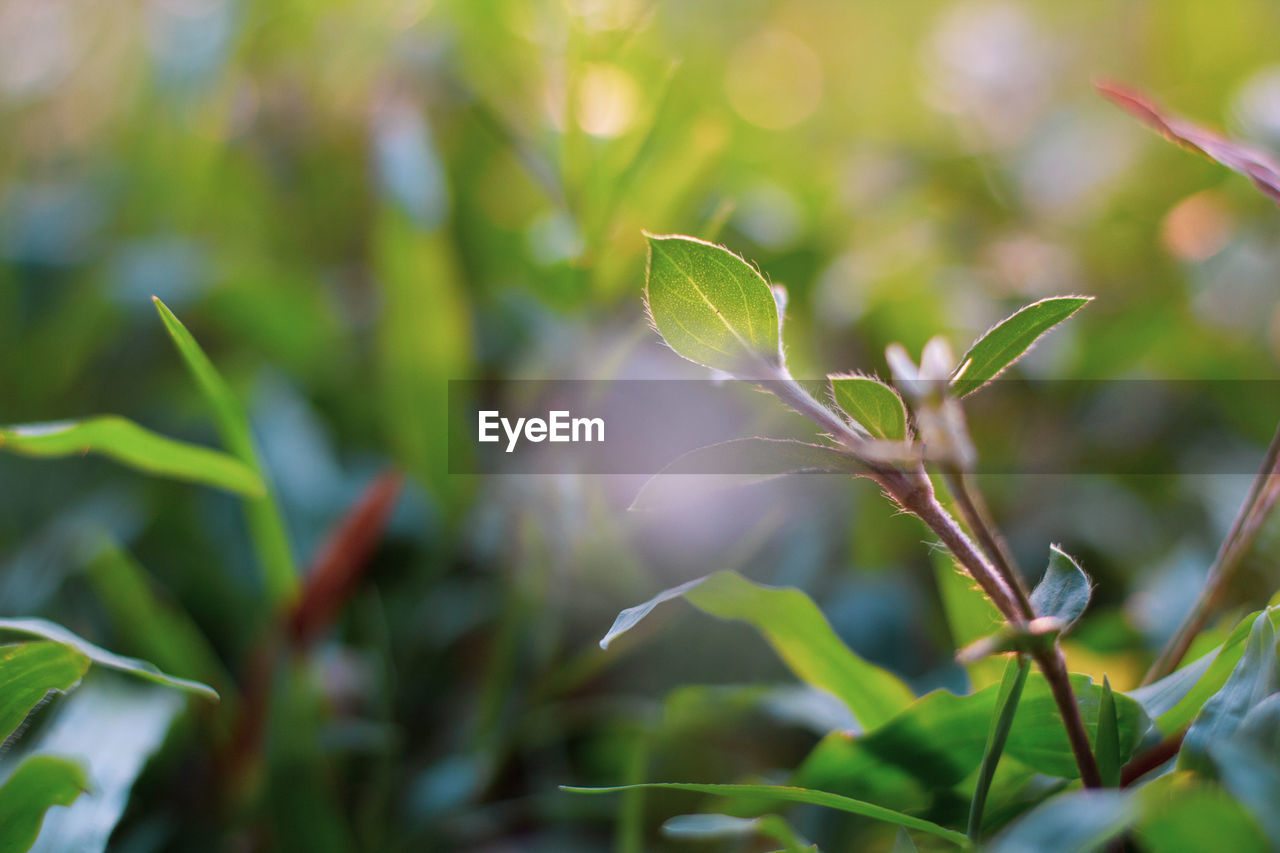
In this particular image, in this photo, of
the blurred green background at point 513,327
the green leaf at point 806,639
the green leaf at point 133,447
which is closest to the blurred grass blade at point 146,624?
the blurred green background at point 513,327

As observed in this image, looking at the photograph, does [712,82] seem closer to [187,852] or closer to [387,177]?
[387,177]

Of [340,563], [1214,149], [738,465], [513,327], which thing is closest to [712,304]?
[738,465]

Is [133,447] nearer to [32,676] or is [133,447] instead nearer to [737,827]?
[32,676]

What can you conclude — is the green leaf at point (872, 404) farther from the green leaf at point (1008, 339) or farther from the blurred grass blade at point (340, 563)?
the blurred grass blade at point (340, 563)

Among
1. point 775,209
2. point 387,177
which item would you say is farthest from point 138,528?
point 775,209

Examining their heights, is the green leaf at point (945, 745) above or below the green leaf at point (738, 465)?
below

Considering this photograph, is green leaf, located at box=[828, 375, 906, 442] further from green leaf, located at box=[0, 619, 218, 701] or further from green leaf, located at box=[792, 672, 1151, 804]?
green leaf, located at box=[0, 619, 218, 701]

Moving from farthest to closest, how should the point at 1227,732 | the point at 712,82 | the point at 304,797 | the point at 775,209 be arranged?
the point at 712,82 → the point at 775,209 → the point at 304,797 → the point at 1227,732
